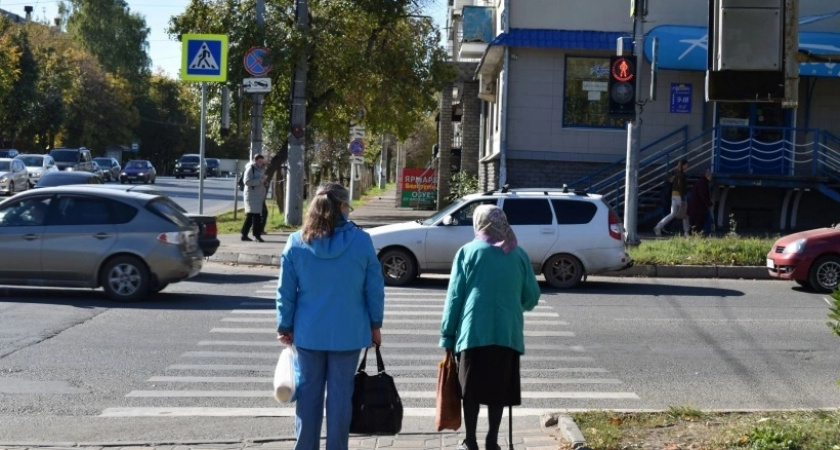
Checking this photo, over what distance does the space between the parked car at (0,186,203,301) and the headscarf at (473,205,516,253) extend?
861 cm

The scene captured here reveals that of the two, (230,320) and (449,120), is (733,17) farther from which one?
(449,120)

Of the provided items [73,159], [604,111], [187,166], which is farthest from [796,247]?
[187,166]

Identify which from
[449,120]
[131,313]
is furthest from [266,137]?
[131,313]

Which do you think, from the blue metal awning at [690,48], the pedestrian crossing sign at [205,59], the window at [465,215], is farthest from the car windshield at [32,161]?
the window at [465,215]

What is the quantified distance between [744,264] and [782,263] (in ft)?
7.08

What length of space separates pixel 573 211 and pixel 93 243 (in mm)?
7284

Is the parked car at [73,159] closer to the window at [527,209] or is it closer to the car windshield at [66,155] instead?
the car windshield at [66,155]

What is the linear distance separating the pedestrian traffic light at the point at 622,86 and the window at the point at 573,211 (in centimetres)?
158

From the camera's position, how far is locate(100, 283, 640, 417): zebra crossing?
29.5ft

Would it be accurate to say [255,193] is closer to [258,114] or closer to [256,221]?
[256,221]

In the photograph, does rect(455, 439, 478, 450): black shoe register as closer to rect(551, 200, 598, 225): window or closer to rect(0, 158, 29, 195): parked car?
rect(551, 200, 598, 225): window

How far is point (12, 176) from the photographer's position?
41.8 m

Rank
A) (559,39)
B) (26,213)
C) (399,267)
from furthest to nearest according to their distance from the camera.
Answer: (559,39) < (399,267) < (26,213)

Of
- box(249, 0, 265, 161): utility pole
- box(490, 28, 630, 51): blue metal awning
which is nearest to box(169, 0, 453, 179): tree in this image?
box(249, 0, 265, 161): utility pole
